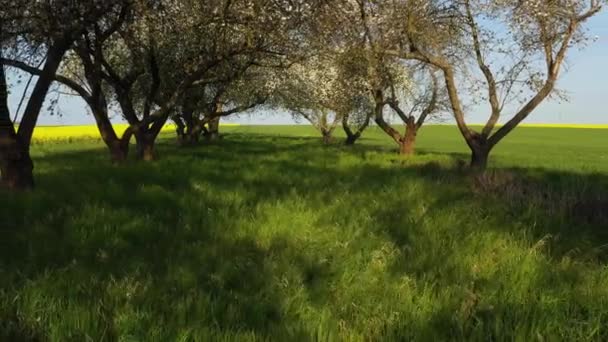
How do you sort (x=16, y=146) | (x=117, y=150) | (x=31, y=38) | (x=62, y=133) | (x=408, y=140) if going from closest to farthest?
(x=16, y=146) < (x=31, y=38) < (x=117, y=150) < (x=408, y=140) < (x=62, y=133)

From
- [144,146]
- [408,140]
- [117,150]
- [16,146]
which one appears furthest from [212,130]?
[16,146]

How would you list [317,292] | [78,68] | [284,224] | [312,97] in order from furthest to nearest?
[312,97] < [78,68] < [284,224] < [317,292]

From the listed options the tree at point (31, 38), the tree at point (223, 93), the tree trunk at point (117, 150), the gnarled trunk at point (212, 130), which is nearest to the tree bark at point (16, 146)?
the tree at point (31, 38)

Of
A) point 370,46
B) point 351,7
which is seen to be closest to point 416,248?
point 351,7

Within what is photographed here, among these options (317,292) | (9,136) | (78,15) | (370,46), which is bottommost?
(317,292)

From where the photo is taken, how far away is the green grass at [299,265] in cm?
413

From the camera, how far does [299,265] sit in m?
5.85

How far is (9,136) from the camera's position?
433 inches

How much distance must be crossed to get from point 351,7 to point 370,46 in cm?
334

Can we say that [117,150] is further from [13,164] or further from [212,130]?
[212,130]

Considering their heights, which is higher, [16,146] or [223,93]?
[223,93]

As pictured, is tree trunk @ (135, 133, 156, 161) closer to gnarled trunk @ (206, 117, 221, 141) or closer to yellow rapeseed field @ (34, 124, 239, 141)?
gnarled trunk @ (206, 117, 221, 141)

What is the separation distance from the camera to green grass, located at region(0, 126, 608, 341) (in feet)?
13.5

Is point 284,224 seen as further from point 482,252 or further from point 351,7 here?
point 351,7
